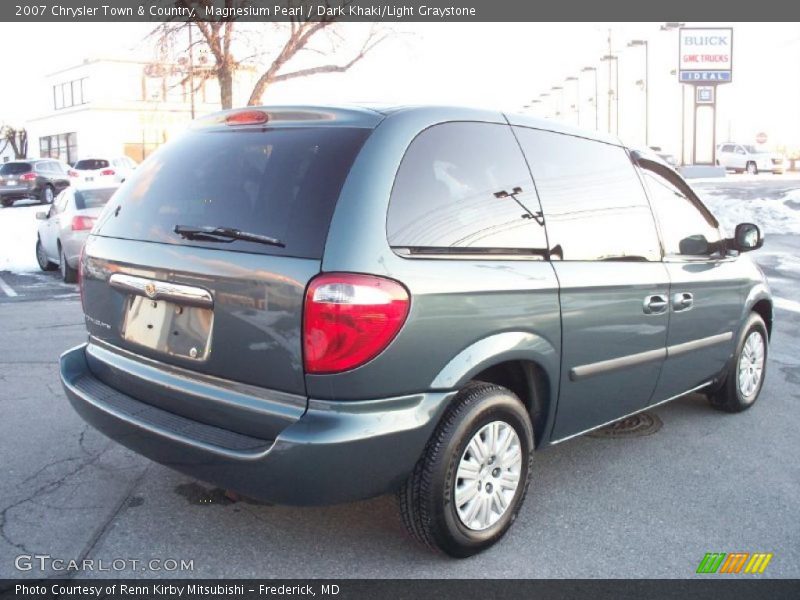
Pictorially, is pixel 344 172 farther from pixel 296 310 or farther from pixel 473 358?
pixel 473 358

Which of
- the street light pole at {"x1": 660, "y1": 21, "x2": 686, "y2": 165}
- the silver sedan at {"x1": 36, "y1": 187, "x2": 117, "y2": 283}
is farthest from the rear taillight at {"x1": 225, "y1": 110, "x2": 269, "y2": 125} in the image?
the street light pole at {"x1": 660, "y1": 21, "x2": 686, "y2": 165}

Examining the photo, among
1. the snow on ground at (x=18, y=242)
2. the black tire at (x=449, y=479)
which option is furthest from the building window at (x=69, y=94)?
the black tire at (x=449, y=479)

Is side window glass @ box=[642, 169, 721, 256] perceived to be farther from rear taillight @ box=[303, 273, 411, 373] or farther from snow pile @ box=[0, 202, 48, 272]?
snow pile @ box=[0, 202, 48, 272]

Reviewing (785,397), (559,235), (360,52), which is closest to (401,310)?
(559,235)

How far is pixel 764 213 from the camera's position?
1795 cm

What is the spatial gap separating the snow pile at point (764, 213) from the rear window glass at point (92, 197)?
1152 cm

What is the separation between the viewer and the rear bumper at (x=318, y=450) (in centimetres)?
273

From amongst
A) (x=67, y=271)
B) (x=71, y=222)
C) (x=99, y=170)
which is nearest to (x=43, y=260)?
(x=67, y=271)

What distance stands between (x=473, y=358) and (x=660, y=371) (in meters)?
1.60

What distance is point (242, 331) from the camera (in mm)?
2912

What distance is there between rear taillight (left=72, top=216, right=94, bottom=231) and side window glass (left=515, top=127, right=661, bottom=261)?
8.58 meters

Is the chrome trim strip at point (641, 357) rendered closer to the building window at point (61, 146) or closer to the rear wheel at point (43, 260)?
the rear wheel at point (43, 260)

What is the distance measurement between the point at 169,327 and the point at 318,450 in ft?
2.90

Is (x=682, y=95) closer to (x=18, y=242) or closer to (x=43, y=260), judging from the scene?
(x=18, y=242)
